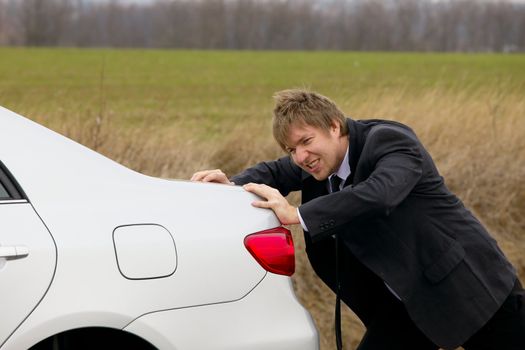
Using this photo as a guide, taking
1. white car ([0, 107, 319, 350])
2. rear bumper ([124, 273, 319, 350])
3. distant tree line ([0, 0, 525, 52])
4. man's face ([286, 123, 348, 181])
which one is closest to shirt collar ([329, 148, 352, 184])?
man's face ([286, 123, 348, 181])

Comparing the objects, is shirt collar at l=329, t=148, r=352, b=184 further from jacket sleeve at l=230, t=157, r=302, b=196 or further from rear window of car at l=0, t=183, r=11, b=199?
rear window of car at l=0, t=183, r=11, b=199

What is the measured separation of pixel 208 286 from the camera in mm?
2713

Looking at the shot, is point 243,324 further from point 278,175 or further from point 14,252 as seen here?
point 278,175

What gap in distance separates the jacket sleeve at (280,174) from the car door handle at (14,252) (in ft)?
4.71

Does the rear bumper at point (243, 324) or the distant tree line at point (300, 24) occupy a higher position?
the rear bumper at point (243, 324)

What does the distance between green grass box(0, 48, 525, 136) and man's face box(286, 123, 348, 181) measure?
685 mm

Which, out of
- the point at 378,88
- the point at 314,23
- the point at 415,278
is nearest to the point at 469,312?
the point at 415,278

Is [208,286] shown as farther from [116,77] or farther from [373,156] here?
[116,77]

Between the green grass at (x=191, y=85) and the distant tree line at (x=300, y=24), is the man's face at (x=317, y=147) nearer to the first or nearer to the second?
the green grass at (x=191, y=85)

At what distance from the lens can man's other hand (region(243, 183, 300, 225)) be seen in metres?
2.97

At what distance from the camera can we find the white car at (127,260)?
247cm

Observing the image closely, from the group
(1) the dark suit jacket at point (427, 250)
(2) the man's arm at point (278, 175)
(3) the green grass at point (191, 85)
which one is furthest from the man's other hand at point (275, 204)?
(3) the green grass at point (191, 85)

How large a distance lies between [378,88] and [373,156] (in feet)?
22.0

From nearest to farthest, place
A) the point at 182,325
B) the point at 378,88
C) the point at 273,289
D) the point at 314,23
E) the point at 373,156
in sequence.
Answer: the point at 182,325, the point at 273,289, the point at 373,156, the point at 378,88, the point at 314,23
